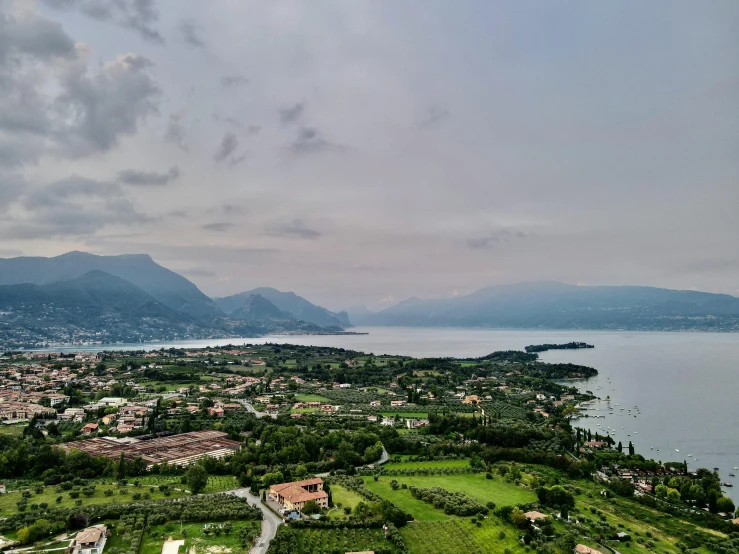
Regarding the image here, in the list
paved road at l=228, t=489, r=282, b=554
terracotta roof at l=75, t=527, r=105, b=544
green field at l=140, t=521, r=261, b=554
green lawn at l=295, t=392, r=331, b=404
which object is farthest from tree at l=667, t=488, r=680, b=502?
green lawn at l=295, t=392, r=331, b=404

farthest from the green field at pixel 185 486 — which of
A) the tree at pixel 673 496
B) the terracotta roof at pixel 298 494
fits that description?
the tree at pixel 673 496

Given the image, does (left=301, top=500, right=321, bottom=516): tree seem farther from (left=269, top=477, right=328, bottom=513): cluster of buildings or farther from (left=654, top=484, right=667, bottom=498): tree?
(left=654, top=484, right=667, bottom=498): tree

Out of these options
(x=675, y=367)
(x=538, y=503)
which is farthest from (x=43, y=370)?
(x=675, y=367)

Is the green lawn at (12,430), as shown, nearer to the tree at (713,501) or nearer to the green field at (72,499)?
the green field at (72,499)

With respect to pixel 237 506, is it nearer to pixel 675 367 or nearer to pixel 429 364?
pixel 429 364

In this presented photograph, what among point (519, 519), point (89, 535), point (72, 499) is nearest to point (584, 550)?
point (519, 519)
